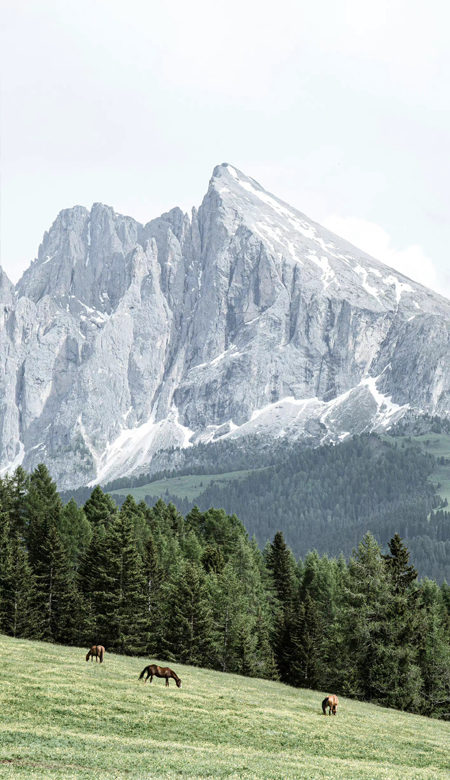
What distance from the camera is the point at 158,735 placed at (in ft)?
110

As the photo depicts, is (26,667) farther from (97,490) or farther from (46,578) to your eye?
(97,490)

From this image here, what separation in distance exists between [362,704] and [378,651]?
224 inches

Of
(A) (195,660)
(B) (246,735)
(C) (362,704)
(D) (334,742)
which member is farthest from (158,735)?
(A) (195,660)

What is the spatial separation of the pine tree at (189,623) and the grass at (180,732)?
766 inches

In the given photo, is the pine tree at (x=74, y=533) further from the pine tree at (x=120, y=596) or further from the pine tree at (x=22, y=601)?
the pine tree at (x=22, y=601)

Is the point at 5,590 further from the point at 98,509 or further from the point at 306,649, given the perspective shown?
the point at 98,509

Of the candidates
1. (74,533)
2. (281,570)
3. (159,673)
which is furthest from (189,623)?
(281,570)

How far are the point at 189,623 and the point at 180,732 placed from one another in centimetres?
4075

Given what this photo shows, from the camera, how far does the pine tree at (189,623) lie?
74.2 m

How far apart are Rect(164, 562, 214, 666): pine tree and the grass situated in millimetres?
19464

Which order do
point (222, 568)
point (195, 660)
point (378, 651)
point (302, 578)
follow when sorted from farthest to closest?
point (302, 578)
point (222, 568)
point (195, 660)
point (378, 651)

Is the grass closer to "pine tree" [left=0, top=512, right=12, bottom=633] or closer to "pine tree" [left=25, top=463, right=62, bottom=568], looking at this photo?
"pine tree" [left=0, top=512, right=12, bottom=633]

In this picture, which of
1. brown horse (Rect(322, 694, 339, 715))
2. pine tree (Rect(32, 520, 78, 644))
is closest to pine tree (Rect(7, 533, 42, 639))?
pine tree (Rect(32, 520, 78, 644))

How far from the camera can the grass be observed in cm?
2698
